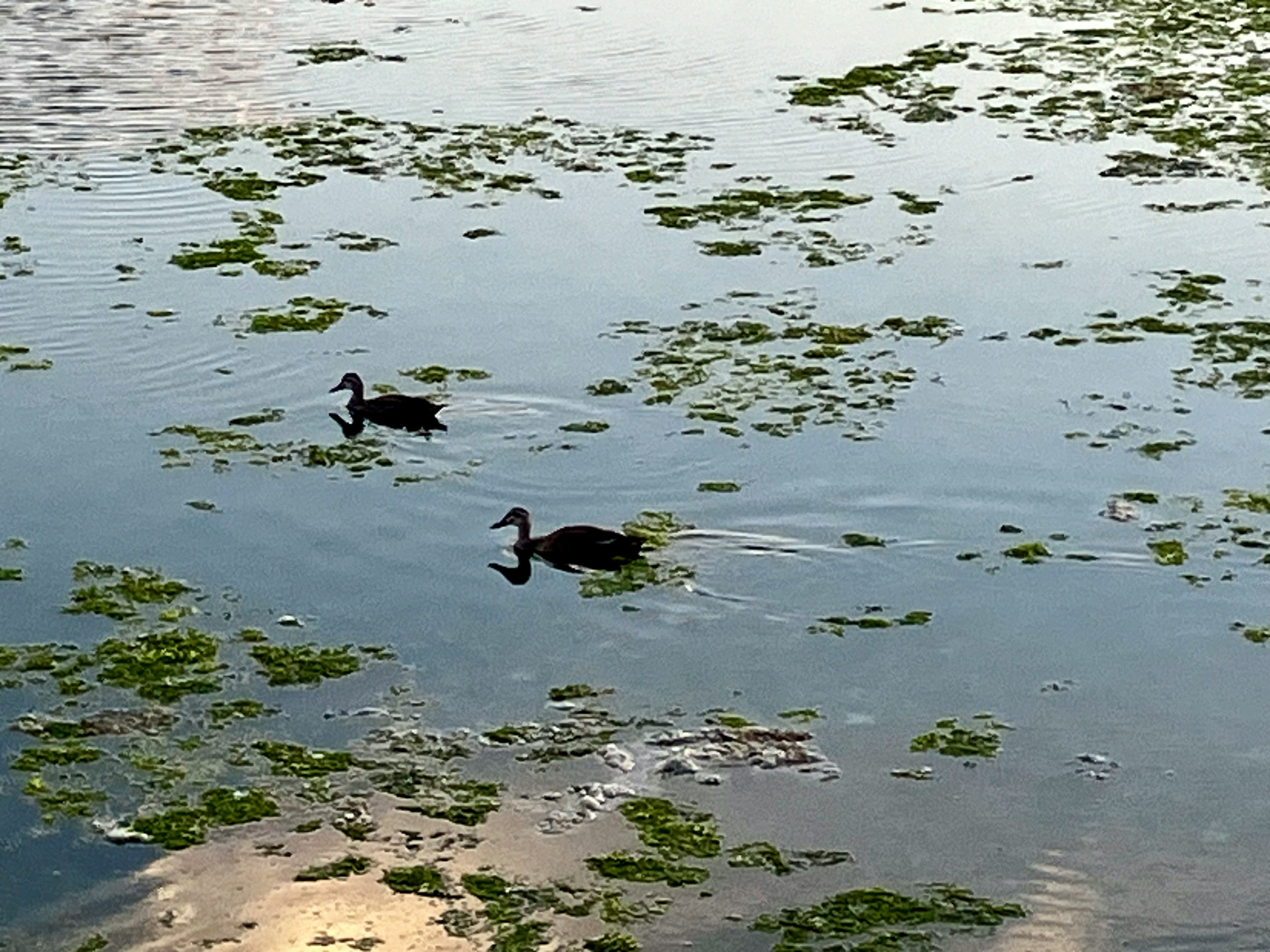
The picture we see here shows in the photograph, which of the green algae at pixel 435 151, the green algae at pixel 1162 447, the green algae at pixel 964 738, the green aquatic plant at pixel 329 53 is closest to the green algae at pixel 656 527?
the green algae at pixel 964 738

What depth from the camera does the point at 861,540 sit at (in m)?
12.0

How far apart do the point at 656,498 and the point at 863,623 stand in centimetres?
206

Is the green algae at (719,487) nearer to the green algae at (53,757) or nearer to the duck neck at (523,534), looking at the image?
the duck neck at (523,534)

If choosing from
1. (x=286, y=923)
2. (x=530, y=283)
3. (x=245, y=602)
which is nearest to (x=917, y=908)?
(x=286, y=923)

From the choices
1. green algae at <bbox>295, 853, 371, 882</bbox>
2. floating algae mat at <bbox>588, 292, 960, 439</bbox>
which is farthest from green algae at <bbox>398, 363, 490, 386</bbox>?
green algae at <bbox>295, 853, 371, 882</bbox>

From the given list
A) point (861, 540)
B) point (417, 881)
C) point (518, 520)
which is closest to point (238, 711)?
point (417, 881)

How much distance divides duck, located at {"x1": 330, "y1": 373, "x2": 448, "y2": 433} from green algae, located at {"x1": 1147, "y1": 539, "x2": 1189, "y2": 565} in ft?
15.9

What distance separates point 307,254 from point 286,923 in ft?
33.2

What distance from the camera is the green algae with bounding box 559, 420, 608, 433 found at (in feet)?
45.1

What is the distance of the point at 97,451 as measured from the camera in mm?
13570

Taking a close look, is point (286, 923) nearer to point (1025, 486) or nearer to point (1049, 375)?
point (1025, 486)

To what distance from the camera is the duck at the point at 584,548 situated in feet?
38.0

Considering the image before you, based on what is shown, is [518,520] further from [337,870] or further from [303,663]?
[337,870]

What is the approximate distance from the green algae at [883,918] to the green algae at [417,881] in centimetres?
134
